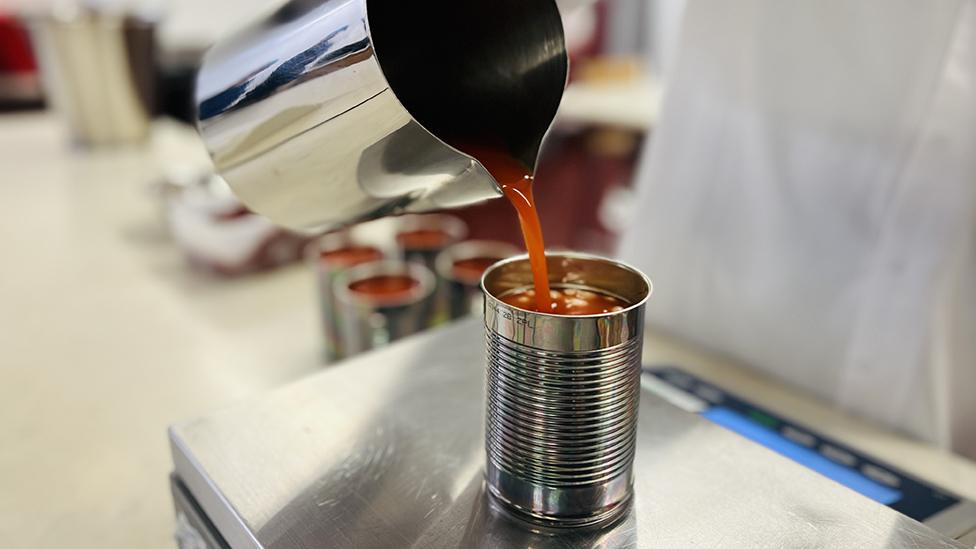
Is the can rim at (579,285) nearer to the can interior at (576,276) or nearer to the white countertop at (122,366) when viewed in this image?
the can interior at (576,276)

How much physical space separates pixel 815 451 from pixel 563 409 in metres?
0.37

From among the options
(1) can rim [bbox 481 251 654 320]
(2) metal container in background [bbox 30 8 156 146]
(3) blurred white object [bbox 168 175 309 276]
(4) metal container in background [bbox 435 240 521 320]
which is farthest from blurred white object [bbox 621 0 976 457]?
(2) metal container in background [bbox 30 8 156 146]

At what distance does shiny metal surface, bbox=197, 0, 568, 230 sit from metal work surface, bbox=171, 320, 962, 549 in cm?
18

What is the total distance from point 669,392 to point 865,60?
40 cm

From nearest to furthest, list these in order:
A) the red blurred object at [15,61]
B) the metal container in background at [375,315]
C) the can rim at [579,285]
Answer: the can rim at [579,285]
the metal container in background at [375,315]
the red blurred object at [15,61]

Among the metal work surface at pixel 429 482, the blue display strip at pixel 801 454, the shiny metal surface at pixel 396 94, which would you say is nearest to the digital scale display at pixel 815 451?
the blue display strip at pixel 801 454

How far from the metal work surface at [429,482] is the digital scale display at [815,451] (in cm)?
11

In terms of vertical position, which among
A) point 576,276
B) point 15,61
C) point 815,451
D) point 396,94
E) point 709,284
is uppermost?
point 15,61

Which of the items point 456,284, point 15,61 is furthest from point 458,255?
point 15,61

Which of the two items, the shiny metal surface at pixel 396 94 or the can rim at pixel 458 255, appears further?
the can rim at pixel 458 255

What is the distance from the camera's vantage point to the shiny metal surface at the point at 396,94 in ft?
1.74

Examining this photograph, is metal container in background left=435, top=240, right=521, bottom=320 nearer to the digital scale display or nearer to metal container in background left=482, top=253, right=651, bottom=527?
the digital scale display

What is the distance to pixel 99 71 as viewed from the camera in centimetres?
199

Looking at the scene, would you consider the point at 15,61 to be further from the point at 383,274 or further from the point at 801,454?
the point at 801,454
